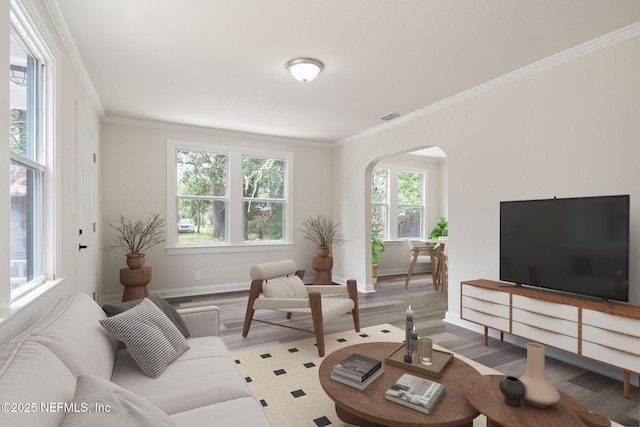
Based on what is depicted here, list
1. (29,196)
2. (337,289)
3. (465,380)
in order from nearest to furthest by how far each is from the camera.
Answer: (465,380) → (29,196) → (337,289)

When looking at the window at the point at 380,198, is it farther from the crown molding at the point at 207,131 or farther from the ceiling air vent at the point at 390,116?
the ceiling air vent at the point at 390,116

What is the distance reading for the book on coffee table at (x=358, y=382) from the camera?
5.91 ft

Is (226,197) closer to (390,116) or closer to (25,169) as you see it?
(390,116)

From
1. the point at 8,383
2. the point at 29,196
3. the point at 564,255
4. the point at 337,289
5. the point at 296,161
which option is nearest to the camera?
the point at 8,383

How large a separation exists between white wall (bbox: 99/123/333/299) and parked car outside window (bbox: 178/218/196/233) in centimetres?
31

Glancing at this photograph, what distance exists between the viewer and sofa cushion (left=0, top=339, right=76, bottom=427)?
0.87 m

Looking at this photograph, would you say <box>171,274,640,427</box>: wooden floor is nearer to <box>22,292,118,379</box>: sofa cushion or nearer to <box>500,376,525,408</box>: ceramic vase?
<box>500,376,525,408</box>: ceramic vase

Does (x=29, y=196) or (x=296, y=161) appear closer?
(x=29, y=196)

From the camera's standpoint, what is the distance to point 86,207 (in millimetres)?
3654

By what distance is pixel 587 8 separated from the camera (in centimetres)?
226

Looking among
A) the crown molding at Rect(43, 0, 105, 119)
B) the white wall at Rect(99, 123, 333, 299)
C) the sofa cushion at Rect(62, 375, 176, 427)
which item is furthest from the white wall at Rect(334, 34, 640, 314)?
the crown molding at Rect(43, 0, 105, 119)

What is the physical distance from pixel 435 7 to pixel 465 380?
2344 millimetres

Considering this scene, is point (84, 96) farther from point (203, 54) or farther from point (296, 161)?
point (296, 161)

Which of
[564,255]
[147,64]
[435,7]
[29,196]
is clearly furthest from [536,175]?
[29,196]
